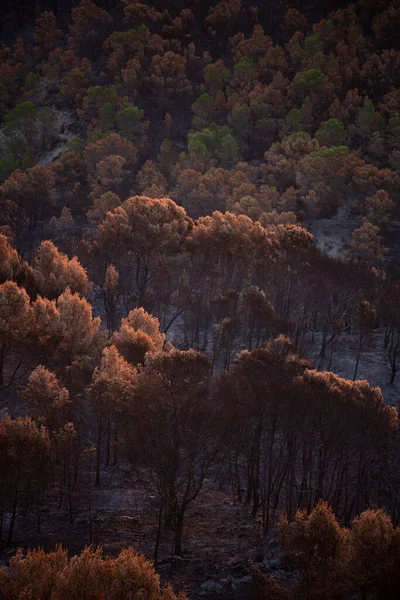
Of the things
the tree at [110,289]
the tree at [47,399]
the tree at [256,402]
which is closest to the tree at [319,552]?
the tree at [256,402]

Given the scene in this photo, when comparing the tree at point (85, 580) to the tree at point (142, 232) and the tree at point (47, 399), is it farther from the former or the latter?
the tree at point (142, 232)

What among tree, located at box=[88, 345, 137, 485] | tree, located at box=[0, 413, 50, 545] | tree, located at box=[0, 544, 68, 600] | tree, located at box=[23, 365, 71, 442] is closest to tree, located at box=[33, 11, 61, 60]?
tree, located at box=[88, 345, 137, 485]

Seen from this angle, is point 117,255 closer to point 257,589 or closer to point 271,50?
point 257,589

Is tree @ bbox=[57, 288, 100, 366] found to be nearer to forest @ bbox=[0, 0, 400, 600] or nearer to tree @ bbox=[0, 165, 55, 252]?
forest @ bbox=[0, 0, 400, 600]

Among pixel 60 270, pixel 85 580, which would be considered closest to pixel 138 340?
pixel 60 270

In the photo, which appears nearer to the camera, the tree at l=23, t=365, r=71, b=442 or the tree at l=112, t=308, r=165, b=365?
the tree at l=23, t=365, r=71, b=442

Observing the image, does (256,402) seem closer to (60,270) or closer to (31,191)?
(60,270)

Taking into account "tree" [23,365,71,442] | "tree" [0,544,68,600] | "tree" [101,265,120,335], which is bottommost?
"tree" [0,544,68,600]
